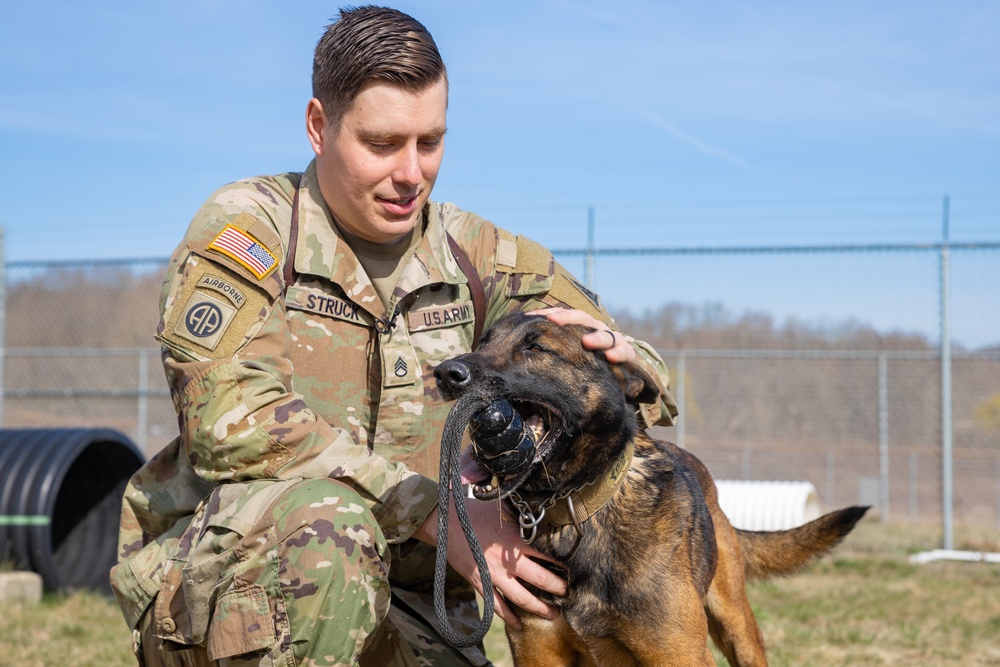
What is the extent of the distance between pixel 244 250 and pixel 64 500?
17.0 ft

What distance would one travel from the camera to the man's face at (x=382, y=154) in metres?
2.94

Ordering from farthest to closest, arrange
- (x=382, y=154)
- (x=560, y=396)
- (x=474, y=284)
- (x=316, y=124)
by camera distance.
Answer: (x=474, y=284), (x=316, y=124), (x=382, y=154), (x=560, y=396)

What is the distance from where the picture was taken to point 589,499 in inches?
110

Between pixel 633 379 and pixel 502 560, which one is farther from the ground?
pixel 633 379

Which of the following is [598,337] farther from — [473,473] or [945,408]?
[945,408]

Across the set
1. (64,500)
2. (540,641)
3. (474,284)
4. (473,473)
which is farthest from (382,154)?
(64,500)

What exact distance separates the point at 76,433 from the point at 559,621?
16.1ft

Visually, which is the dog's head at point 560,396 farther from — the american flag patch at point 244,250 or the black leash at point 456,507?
the american flag patch at point 244,250

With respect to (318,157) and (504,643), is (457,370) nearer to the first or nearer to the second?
(318,157)

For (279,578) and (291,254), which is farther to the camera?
(291,254)

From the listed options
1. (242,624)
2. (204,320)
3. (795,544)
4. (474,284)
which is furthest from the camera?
(795,544)

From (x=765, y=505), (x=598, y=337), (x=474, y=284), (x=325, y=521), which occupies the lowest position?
(x=765, y=505)

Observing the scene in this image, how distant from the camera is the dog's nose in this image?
244 cm

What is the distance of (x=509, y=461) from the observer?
250 centimetres
